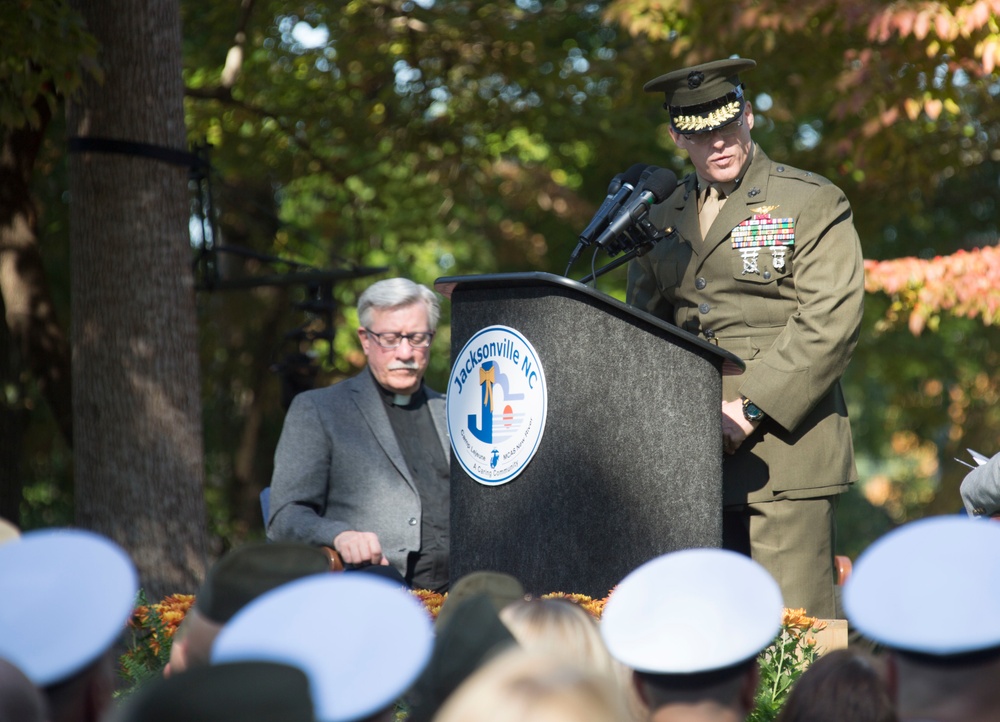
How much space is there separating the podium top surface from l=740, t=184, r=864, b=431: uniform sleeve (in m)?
0.17

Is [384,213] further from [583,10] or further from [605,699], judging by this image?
[605,699]

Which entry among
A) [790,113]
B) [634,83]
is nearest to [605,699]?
[634,83]

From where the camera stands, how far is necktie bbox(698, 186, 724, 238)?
3.59 metres

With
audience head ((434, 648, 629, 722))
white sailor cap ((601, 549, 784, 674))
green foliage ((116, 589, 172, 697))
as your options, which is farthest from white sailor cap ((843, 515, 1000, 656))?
green foliage ((116, 589, 172, 697))

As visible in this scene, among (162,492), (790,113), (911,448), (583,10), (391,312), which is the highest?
Answer: (583,10)

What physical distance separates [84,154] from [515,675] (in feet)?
15.7

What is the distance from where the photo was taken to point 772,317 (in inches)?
137

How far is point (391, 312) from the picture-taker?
4.40 metres

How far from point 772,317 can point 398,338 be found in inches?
58.0

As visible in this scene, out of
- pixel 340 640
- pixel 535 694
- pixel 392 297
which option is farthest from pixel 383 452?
pixel 535 694

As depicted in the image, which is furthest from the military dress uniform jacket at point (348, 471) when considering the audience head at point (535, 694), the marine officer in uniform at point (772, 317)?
the audience head at point (535, 694)

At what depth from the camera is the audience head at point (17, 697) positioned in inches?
57.5

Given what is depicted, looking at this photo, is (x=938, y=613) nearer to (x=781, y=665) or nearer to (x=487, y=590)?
(x=487, y=590)

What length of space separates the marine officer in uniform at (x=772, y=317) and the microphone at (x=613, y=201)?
25 cm
